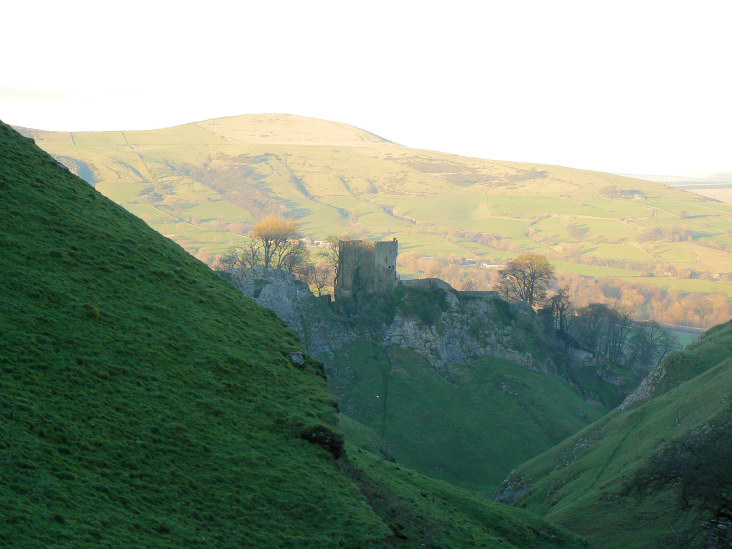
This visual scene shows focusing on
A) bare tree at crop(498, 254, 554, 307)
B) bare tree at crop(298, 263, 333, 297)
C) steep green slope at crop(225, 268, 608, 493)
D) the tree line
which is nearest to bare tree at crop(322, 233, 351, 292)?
bare tree at crop(298, 263, 333, 297)

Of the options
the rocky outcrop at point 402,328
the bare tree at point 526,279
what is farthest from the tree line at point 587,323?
the rocky outcrop at point 402,328

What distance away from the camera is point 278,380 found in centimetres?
3528

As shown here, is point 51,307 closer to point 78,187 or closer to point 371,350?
point 78,187

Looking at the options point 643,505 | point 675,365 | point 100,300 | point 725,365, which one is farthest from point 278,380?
point 675,365

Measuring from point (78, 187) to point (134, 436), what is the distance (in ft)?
70.9

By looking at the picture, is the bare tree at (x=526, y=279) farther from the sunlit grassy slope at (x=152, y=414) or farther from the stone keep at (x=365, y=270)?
the sunlit grassy slope at (x=152, y=414)

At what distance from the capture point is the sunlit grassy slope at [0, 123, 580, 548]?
22.8 m

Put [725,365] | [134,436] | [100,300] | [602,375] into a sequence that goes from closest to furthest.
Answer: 1. [134,436]
2. [100,300]
3. [725,365]
4. [602,375]

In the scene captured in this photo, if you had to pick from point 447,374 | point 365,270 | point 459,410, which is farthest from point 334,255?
point 459,410

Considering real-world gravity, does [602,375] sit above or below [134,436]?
below

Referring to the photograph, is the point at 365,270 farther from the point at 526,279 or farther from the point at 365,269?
the point at 526,279

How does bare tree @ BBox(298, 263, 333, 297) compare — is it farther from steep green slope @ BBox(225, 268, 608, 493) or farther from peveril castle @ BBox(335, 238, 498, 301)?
steep green slope @ BBox(225, 268, 608, 493)

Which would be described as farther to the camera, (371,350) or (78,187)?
(371,350)

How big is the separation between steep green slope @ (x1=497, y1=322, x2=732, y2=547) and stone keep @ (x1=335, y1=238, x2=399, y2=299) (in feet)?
113
